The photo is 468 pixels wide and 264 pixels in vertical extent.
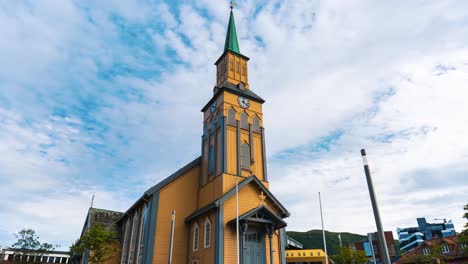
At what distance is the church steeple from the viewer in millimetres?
36125

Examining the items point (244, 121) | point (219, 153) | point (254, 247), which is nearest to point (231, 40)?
point (244, 121)

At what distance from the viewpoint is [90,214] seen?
1694 inches

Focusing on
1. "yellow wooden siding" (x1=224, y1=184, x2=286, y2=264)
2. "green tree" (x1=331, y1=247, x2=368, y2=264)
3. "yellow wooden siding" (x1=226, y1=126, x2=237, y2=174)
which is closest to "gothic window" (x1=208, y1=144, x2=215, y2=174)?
"yellow wooden siding" (x1=226, y1=126, x2=237, y2=174)

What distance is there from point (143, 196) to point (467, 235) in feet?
98.6

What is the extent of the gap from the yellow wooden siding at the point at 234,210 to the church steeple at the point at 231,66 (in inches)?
493

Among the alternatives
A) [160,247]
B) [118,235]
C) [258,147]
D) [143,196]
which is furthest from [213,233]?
[118,235]

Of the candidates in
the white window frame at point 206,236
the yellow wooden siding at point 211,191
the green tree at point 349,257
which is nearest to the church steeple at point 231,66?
the yellow wooden siding at point 211,191

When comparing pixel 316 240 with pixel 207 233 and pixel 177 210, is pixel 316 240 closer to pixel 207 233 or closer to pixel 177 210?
pixel 177 210

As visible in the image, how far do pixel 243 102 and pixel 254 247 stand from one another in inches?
571

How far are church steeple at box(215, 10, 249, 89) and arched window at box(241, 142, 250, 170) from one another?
7.38 metres

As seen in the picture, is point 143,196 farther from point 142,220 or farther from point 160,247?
point 160,247

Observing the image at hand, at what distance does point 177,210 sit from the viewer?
30.1 m

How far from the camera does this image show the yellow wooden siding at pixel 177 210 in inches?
1099

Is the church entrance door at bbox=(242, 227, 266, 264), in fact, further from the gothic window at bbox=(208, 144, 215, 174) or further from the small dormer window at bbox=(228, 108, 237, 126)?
the small dormer window at bbox=(228, 108, 237, 126)
